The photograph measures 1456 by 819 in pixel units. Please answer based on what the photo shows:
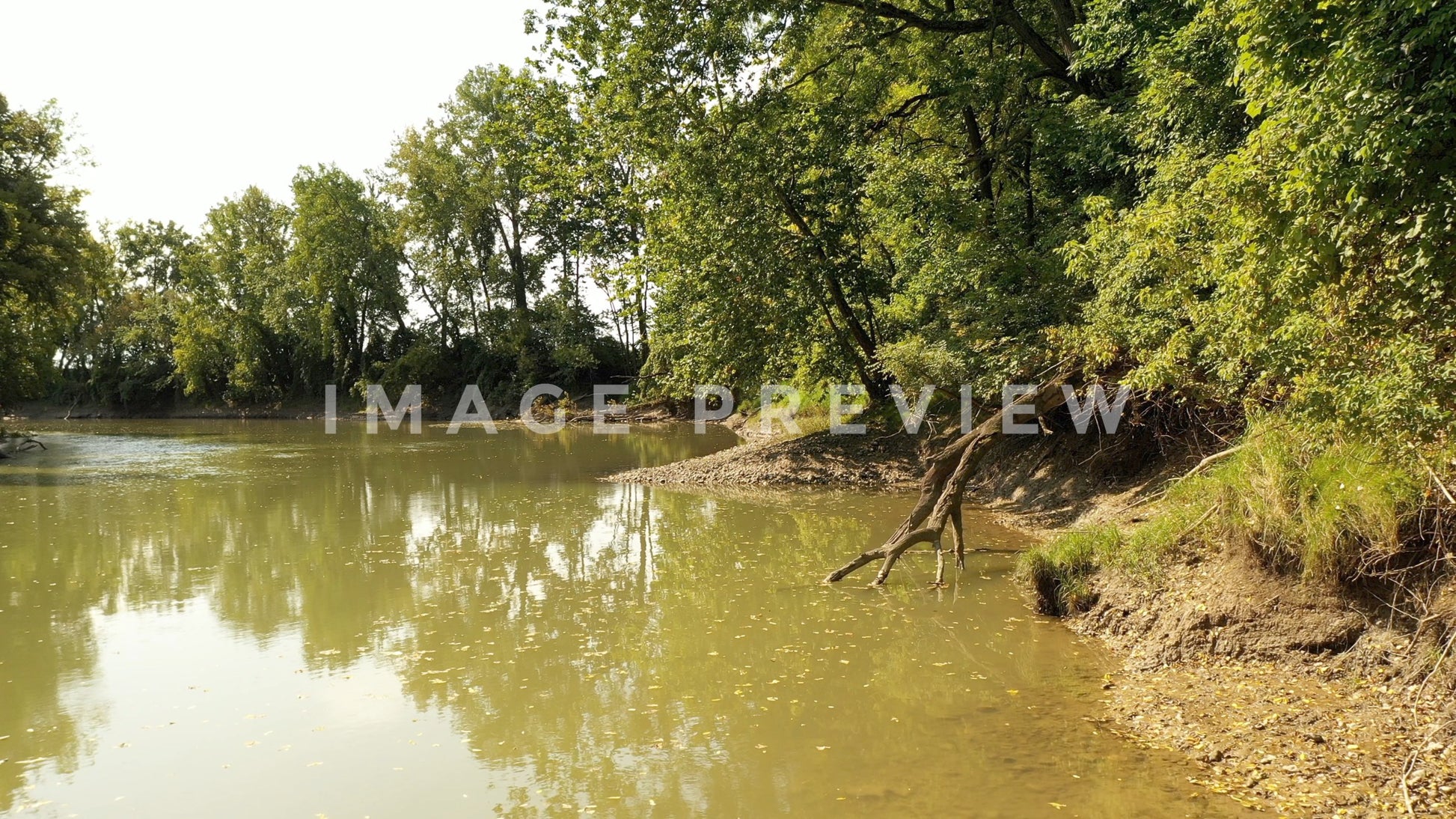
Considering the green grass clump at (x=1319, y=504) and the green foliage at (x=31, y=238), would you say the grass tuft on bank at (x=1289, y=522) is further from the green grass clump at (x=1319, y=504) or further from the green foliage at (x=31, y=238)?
the green foliage at (x=31, y=238)

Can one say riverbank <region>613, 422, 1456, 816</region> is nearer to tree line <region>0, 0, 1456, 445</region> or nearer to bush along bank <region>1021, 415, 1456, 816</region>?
bush along bank <region>1021, 415, 1456, 816</region>

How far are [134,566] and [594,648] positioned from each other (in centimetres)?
742

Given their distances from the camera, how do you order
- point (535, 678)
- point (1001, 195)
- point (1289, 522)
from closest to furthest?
point (1289, 522) → point (535, 678) → point (1001, 195)

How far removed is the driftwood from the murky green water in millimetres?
344

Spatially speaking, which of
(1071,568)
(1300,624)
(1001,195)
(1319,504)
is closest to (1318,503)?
(1319,504)

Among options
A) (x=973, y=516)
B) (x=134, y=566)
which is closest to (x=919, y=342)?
(x=973, y=516)

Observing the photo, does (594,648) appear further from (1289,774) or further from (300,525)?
(300,525)

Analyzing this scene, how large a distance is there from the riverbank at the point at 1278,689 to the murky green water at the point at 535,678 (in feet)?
1.10

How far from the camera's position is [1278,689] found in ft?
20.1

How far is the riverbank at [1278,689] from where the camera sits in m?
4.87

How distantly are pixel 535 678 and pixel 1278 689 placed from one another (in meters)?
5.38

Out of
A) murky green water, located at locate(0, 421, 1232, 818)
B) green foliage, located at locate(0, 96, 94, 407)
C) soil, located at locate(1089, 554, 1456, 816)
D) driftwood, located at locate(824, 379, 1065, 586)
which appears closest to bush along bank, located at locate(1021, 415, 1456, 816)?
soil, located at locate(1089, 554, 1456, 816)

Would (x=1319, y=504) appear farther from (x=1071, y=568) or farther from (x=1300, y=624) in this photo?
(x=1071, y=568)

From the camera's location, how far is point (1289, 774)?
5031 millimetres
